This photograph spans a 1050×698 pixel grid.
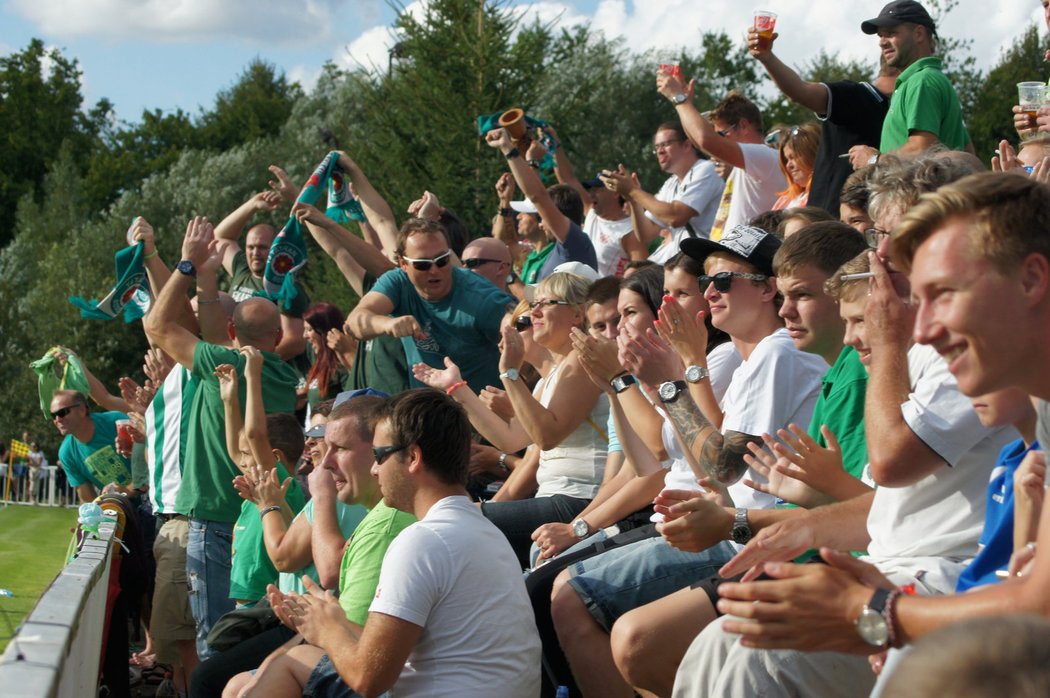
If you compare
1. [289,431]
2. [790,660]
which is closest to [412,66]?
[289,431]

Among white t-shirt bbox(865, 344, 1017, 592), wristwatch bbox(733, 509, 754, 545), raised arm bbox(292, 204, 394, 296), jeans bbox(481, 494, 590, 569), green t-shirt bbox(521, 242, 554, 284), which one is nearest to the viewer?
white t-shirt bbox(865, 344, 1017, 592)

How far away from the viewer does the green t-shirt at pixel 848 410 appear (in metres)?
3.98

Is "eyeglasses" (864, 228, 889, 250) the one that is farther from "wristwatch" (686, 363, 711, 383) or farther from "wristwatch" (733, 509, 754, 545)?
"wristwatch" (733, 509, 754, 545)

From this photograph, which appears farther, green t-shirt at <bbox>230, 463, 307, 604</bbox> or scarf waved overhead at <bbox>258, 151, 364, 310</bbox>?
scarf waved overhead at <bbox>258, 151, 364, 310</bbox>

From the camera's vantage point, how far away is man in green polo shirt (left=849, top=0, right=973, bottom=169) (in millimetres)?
6320

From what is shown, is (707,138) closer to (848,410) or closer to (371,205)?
(371,205)

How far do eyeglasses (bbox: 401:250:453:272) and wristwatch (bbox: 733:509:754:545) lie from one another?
385 centimetres

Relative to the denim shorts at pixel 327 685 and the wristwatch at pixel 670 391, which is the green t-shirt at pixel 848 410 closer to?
the wristwatch at pixel 670 391

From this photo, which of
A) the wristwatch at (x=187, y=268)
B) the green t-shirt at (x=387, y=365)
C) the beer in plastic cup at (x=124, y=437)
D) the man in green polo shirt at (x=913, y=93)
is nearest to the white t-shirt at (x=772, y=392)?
the man in green polo shirt at (x=913, y=93)

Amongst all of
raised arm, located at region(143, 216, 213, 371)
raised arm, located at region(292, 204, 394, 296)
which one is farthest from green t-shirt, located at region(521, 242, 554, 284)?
raised arm, located at region(143, 216, 213, 371)

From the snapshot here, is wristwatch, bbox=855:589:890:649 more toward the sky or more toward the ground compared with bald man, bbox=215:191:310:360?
more toward the ground

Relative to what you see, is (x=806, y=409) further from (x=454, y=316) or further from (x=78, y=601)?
(x=454, y=316)

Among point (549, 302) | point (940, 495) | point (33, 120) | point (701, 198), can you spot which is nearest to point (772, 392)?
point (940, 495)

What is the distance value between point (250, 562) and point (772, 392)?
3202 millimetres
